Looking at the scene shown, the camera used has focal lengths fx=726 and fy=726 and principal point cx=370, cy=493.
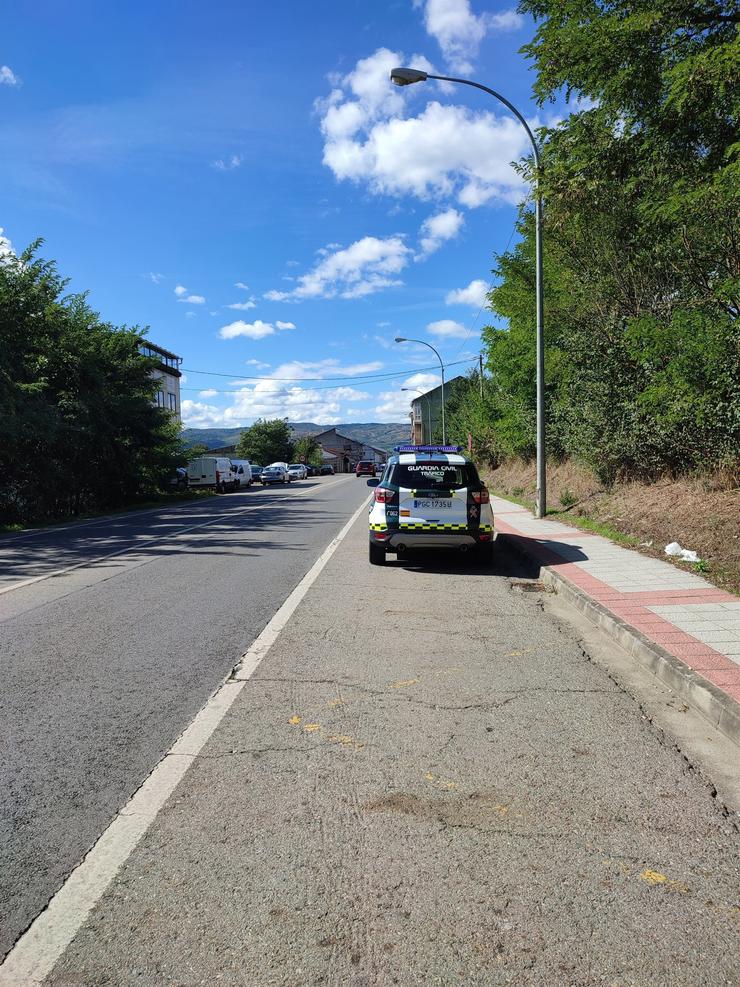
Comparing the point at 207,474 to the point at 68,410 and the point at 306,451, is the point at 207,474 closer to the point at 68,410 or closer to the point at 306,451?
the point at 68,410

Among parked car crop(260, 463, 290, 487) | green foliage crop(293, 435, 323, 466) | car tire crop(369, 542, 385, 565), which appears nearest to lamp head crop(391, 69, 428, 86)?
car tire crop(369, 542, 385, 565)

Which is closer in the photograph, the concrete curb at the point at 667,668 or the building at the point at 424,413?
the concrete curb at the point at 667,668

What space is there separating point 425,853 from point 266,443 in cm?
10399

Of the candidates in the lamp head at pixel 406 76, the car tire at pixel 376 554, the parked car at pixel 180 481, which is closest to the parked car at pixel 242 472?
the parked car at pixel 180 481

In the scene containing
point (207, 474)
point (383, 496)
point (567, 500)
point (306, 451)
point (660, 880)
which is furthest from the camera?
point (306, 451)

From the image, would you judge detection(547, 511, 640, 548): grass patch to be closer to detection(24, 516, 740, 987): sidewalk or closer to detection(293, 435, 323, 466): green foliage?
detection(24, 516, 740, 987): sidewalk

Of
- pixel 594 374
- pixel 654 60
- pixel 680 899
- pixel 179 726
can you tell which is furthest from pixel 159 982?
pixel 594 374

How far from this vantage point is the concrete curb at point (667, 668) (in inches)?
170

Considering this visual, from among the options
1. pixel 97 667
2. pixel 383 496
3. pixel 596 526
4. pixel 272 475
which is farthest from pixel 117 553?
pixel 272 475

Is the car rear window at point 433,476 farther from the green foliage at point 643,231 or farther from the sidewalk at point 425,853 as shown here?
the sidewalk at point 425,853

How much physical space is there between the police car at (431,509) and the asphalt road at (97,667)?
1.57m

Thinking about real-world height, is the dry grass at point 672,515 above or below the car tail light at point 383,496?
below

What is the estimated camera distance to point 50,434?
2130 centimetres

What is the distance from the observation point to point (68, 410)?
25391 millimetres
